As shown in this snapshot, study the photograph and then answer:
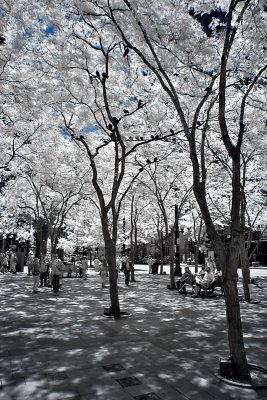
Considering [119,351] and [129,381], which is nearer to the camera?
[129,381]

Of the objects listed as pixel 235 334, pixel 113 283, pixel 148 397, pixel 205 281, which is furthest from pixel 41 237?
pixel 148 397

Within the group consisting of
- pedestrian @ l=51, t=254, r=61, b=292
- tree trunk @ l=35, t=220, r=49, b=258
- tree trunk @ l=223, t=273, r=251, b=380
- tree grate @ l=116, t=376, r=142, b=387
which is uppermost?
tree trunk @ l=35, t=220, r=49, b=258

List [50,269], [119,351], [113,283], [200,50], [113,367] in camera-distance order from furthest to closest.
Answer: [50,269], [113,283], [200,50], [119,351], [113,367]

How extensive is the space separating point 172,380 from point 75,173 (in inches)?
741

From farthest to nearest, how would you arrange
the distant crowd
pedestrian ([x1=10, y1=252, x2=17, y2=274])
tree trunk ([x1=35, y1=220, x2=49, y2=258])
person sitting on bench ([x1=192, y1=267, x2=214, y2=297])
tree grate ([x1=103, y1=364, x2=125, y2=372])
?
pedestrian ([x1=10, y1=252, x2=17, y2=274])
tree trunk ([x1=35, y1=220, x2=49, y2=258])
the distant crowd
person sitting on bench ([x1=192, y1=267, x2=214, y2=297])
tree grate ([x1=103, y1=364, x2=125, y2=372])

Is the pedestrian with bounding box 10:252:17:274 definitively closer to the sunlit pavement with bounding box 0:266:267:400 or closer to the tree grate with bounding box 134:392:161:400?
the sunlit pavement with bounding box 0:266:267:400

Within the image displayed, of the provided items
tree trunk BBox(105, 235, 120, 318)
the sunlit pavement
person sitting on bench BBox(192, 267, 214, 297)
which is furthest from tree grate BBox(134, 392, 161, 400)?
person sitting on bench BBox(192, 267, 214, 297)

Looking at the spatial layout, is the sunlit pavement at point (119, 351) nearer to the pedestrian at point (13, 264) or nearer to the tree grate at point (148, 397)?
the tree grate at point (148, 397)

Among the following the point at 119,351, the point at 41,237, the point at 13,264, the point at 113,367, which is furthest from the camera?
the point at 13,264

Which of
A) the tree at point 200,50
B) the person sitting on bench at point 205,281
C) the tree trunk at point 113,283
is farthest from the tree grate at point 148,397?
the person sitting on bench at point 205,281

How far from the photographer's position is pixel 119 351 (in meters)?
7.64

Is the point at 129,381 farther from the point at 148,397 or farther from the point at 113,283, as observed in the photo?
the point at 113,283

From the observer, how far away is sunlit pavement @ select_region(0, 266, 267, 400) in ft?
18.2

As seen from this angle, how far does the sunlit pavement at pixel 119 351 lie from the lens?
555 cm
